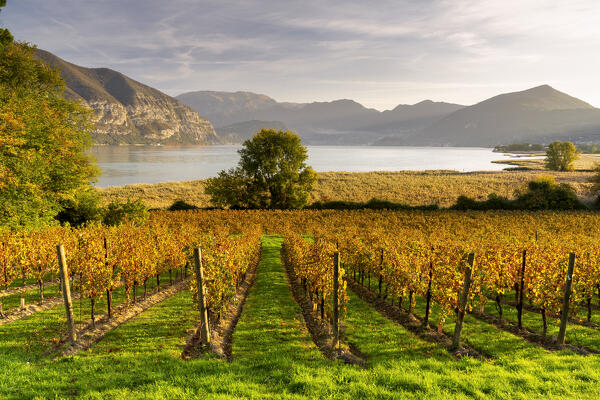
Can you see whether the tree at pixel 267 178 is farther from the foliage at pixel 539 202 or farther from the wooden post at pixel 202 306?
the wooden post at pixel 202 306

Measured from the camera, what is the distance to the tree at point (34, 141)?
23.6m

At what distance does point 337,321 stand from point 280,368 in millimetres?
2493

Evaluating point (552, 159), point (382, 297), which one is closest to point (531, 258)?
point (382, 297)

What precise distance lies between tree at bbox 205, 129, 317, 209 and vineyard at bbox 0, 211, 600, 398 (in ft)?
116

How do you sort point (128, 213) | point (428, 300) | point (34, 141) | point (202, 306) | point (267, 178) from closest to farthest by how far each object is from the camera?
point (202, 306)
point (428, 300)
point (34, 141)
point (128, 213)
point (267, 178)

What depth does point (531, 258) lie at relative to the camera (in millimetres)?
14070

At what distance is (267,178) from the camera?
2243 inches

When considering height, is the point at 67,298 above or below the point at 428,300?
above

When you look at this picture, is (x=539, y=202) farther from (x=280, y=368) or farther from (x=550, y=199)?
(x=280, y=368)

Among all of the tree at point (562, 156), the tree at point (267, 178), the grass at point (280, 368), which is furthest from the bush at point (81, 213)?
the tree at point (562, 156)

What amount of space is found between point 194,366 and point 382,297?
11.6 meters

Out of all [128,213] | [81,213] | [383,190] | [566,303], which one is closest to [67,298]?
[566,303]

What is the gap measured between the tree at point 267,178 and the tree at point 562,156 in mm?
99650

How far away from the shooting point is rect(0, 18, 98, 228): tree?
77.4ft
